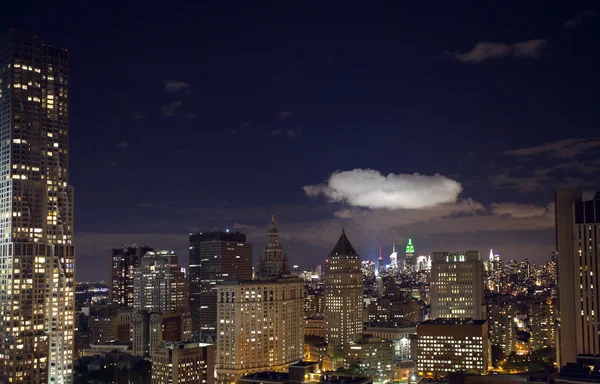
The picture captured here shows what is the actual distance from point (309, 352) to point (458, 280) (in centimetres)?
3004

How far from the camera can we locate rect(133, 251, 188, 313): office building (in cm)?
18500

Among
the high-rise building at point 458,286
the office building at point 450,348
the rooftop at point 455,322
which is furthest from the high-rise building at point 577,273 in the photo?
the high-rise building at point 458,286

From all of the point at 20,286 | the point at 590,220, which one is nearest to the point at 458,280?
the point at 590,220

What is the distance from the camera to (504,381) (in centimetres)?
7681

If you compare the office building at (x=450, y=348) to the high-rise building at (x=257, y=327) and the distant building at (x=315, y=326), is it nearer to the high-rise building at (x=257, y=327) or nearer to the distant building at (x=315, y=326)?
the high-rise building at (x=257, y=327)

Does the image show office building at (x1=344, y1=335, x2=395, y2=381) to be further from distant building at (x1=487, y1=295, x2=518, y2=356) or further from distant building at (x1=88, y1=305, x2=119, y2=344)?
distant building at (x1=88, y1=305, x2=119, y2=344)

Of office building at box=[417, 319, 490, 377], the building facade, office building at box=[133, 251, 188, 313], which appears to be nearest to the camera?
the building facade

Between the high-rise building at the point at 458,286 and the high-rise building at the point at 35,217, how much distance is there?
219 feet

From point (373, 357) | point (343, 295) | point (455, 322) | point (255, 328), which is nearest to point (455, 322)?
point (455, 322)

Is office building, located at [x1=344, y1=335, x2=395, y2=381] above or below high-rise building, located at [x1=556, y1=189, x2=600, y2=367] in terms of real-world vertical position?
below

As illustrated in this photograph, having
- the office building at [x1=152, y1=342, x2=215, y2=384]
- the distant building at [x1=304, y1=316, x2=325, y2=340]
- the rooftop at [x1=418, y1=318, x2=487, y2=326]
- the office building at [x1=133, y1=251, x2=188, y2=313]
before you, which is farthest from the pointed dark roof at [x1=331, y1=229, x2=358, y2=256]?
the office building at [x1=152, y1=342, x2=215, y2=384]

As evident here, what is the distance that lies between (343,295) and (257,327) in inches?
1489

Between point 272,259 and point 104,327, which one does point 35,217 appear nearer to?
point 272,259

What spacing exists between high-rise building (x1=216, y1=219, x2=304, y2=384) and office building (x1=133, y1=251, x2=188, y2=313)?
68061 mm
